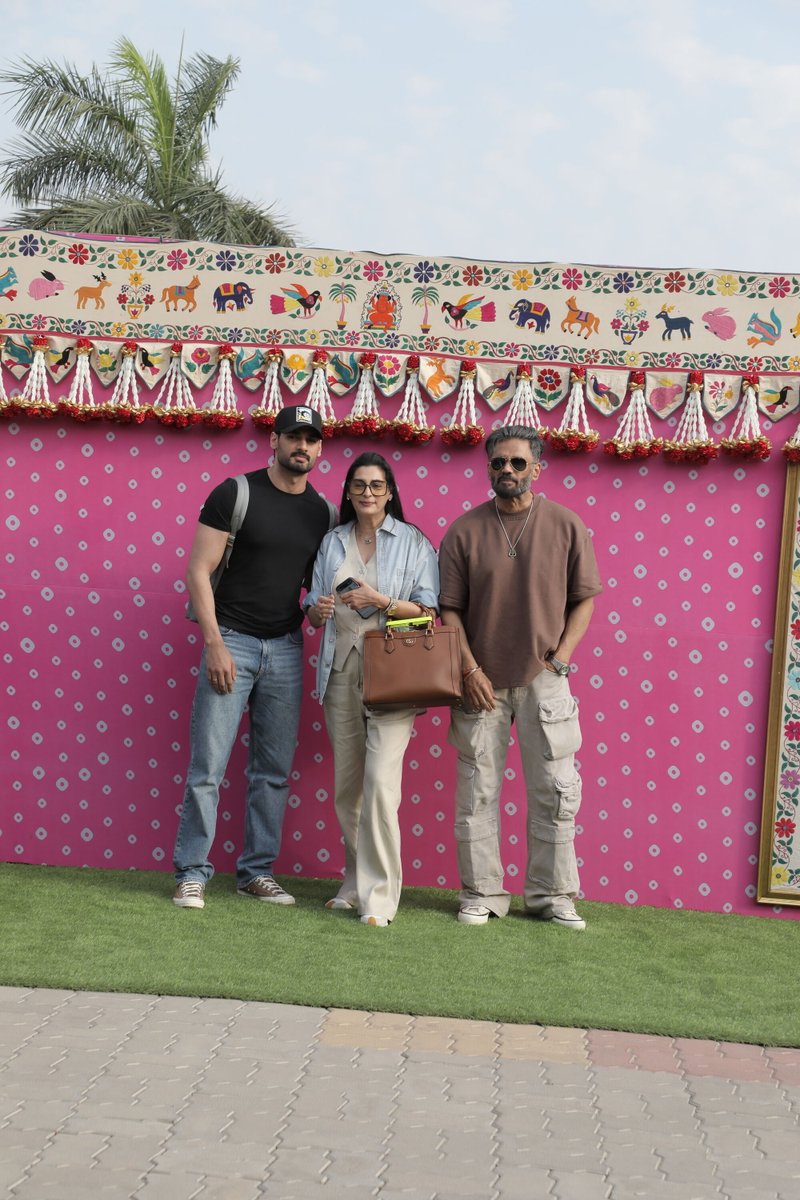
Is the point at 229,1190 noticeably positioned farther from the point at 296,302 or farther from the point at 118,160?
the point at 118,160

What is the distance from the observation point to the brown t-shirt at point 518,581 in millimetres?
4715

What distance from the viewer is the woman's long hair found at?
4.69m

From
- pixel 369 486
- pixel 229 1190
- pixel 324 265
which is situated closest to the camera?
pixel 229 1190

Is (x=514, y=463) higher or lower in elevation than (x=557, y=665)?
higher

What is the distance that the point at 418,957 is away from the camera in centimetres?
418

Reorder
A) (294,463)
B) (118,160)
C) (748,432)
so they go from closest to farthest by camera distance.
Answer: (294,463)
(748,432)
(118,160)

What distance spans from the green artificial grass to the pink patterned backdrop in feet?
0.80

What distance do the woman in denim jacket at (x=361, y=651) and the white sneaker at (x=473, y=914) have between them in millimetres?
252

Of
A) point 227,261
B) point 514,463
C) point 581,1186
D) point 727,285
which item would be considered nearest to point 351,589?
point 514,463

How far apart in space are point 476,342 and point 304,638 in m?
1.39

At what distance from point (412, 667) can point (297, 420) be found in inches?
39.7

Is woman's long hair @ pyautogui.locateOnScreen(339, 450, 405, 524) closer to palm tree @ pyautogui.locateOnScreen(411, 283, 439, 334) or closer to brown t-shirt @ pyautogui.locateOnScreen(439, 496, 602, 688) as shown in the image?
brown t-shirt @ pyautogui.locateOnScreen(439, 496, 602, 688)

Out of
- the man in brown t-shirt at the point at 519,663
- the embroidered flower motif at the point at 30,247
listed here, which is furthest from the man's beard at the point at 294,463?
the embroidered flower motif at the point at 30,247

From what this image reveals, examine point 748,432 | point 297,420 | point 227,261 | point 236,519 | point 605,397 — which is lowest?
point 236,519
